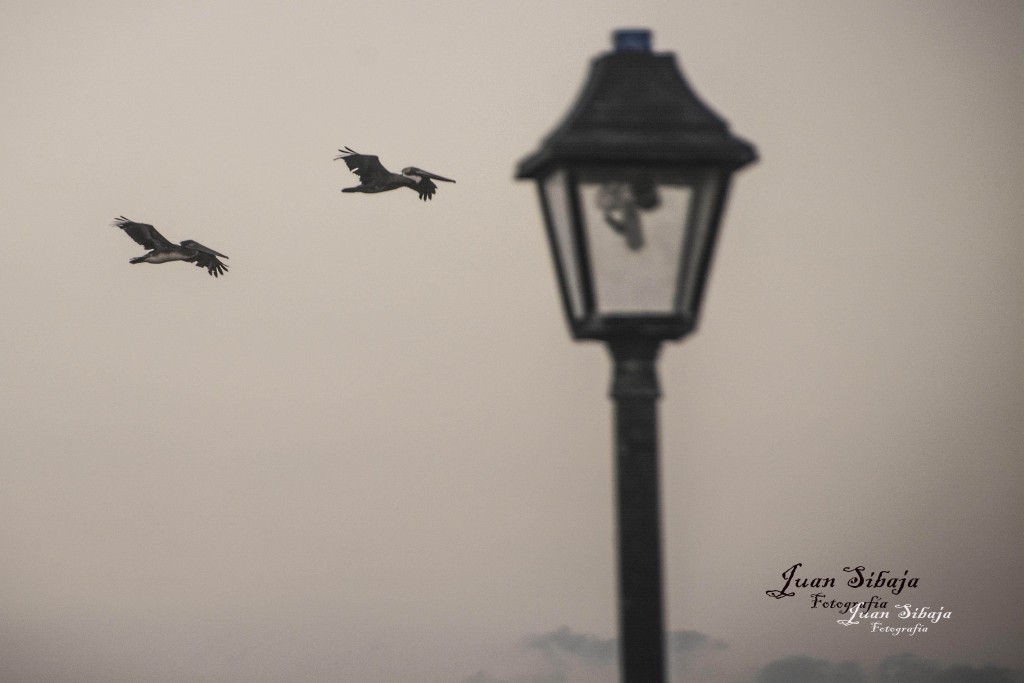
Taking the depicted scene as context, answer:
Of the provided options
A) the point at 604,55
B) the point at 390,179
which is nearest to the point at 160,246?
the point at 390,179

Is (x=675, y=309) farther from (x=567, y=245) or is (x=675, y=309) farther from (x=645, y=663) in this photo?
(x=645, y=663)

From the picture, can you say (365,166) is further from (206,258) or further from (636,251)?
(636,251)

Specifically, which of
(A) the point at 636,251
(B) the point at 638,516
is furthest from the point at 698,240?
(B) the point at 638,516

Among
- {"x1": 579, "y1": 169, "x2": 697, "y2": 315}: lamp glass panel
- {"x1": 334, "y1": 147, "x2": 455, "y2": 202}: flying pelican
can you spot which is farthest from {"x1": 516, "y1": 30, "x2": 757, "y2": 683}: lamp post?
{"x1": 334, "y1": 147, "x2": 455, "y2": 202}: flying pelican

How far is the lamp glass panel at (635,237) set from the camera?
13.6ft

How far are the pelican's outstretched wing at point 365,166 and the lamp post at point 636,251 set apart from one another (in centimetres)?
1319

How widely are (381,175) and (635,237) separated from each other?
13552mm

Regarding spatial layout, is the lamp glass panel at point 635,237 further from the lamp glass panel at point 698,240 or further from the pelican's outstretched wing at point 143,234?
the pelican's outstretched wing at point 143,234

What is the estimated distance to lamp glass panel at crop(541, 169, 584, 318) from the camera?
4.16 meters

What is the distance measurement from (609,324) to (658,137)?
595 millimetres

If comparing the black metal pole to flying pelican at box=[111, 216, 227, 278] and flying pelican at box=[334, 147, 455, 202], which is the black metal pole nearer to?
flying pelican at box=[334, 147, 455, 202]

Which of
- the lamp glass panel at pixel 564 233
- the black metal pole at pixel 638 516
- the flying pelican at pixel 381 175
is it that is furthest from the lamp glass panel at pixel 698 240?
the flying pelican at pixel 381 175

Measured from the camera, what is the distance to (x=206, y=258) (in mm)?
19453

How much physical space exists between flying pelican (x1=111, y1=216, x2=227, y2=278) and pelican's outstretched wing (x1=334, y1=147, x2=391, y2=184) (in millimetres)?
2815
